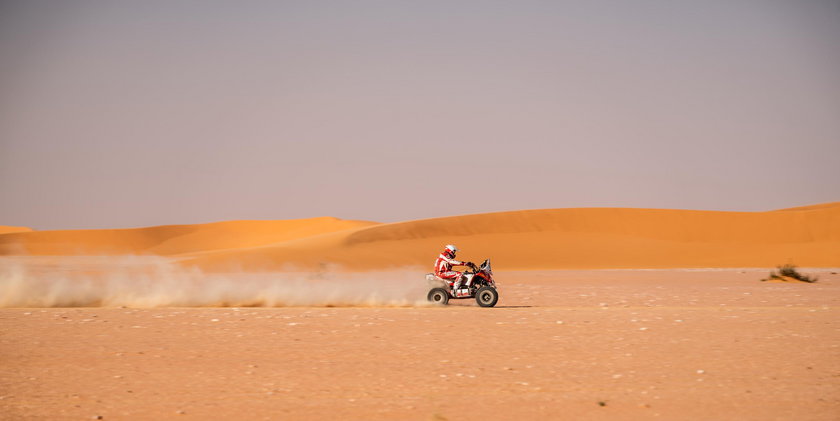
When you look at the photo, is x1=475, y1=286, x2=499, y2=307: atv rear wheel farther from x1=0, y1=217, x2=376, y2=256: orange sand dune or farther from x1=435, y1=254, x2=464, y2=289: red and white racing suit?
x1=0, y1=217, x2=376, y2=256: orange sand dune

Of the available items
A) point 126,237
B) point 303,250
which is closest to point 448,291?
point 303,250

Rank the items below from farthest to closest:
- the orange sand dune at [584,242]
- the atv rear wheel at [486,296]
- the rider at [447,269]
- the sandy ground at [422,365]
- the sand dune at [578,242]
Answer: the orange sand dune at [584,242] → the sand dune at [578,242] → the rider at [447,269] → the atv rear wheel at [486,296] → the sandy ground at [422,365]

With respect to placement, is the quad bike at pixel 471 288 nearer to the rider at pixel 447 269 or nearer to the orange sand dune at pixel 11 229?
the rider at pixel 447 269

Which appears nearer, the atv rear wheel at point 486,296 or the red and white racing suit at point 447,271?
the atv rear wheel at point 486,296

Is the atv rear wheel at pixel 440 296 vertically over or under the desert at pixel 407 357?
over

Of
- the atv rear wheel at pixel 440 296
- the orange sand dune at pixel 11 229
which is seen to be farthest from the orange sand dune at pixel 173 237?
the atv rear wheel at pixel 440 296

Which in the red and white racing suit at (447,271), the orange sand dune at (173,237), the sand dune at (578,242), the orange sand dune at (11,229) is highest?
the orange sand dune at (11,229)

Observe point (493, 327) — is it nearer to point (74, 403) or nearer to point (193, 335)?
point (193, 335)

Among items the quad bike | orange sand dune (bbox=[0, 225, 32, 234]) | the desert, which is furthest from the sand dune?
orange sand dune (bbox=[0, 225, 32, 234])

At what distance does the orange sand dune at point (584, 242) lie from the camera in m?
59.5

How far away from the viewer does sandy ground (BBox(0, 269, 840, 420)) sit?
9336 millimetres

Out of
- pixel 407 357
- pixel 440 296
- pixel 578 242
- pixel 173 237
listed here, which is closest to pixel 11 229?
pixel 173 237

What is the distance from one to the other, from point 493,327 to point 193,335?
5.61m

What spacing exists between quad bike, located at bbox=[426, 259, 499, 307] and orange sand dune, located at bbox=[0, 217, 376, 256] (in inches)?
3838
